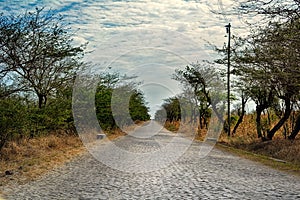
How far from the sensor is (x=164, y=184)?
9508mm

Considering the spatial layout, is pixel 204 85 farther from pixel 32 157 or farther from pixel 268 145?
pixel 32 157

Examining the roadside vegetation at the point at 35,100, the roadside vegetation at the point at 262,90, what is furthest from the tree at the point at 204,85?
the roadside vegetation at the point at 35,100

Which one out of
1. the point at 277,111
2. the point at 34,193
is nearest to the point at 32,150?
the point at 34,193

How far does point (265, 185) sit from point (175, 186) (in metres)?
2.03

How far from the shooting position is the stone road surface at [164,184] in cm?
805

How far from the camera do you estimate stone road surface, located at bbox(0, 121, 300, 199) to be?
805 cm

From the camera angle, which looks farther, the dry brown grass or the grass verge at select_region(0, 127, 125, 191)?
the dry brown grass

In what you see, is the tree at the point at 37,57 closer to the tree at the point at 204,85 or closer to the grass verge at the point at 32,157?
the grass verge at the point at 32,157

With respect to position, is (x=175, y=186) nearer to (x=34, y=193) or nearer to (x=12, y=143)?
(x=34, y=193)

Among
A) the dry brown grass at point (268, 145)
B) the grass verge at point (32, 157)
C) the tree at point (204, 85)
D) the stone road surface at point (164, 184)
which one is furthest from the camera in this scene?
the tree at point (204, 85)

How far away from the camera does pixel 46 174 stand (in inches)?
444

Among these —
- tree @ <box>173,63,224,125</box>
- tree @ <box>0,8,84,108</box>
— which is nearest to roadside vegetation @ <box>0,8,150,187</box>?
tree @ <box>0,8,84,108</box>

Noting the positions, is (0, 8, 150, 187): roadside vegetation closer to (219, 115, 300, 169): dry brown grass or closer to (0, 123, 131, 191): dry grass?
(0, 123, 131, 191): dry grass

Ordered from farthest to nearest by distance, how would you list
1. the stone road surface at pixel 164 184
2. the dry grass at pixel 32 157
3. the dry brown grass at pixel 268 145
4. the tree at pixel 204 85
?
the tree at pixel 204 85 → the dry brown grass at pixel 268 145 → the dry grass at pixel 32 157 → the stone road surface at pixel 164 184
